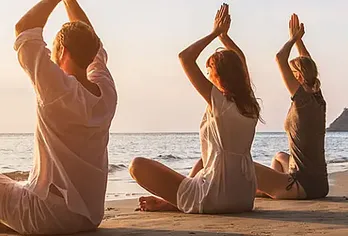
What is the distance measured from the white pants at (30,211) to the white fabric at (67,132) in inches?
1.9

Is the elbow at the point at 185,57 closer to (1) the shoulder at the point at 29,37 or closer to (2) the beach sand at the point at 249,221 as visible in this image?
(2) the beach sand at the point at 249,221

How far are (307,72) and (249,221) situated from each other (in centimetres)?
199

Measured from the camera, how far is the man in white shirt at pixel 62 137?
3.90 meters

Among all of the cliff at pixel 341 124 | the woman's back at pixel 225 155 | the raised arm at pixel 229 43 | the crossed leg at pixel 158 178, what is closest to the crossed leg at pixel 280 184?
the woman's back at pixel 225 155

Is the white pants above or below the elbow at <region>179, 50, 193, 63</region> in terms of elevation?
below

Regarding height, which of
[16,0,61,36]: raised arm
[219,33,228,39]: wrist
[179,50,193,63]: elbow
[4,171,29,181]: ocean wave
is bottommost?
[4,171,29,181]: ocean wave

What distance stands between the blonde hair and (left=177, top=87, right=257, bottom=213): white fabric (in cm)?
114

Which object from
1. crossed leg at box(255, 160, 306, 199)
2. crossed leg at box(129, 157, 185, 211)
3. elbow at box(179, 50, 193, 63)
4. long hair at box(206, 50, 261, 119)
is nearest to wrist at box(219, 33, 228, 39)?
long hair at box(206, 50, 261, 119)

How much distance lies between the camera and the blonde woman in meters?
6.27

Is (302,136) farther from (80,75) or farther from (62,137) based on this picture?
(62,137)

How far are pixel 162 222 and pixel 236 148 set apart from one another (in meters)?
0.91

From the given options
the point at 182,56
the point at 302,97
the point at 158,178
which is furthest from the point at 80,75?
the point at 302,97

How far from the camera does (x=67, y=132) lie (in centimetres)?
406

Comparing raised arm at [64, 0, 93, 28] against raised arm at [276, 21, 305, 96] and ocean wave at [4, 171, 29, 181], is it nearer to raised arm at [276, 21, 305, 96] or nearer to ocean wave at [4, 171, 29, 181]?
raised arm at [276, 21, 305, 96]
